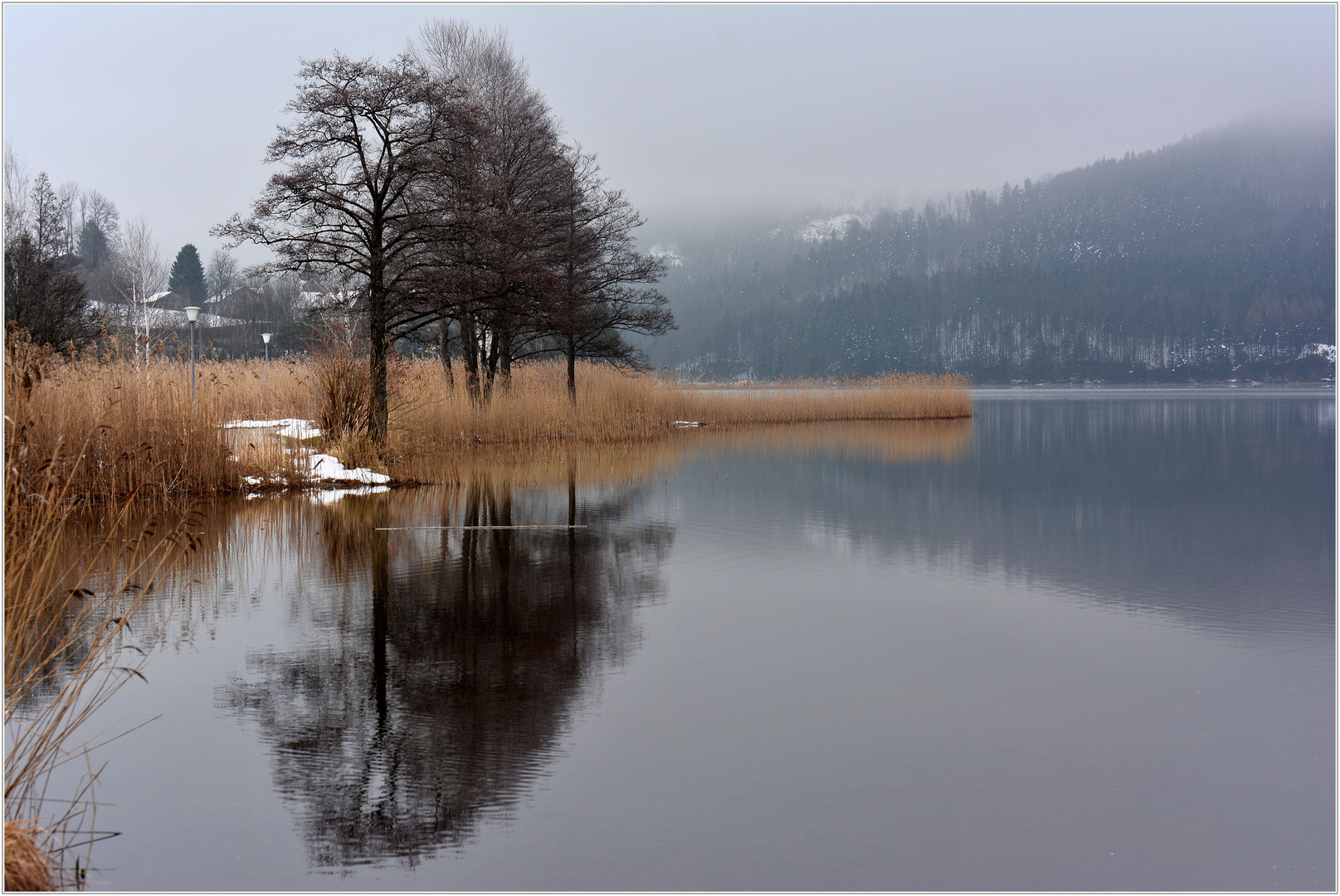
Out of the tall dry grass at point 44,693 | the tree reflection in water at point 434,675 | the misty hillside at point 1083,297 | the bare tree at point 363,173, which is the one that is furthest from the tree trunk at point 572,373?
the misty hillside at point 1083,297

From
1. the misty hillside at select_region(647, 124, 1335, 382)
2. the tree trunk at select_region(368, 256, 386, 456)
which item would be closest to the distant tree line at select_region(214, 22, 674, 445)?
the tree trunk at select_region(368, 256, 386, 456)

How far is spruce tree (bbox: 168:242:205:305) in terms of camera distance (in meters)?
80.7

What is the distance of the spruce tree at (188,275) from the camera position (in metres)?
80.7

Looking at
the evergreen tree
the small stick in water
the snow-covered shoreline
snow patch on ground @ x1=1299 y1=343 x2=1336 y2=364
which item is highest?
snow patch on ground @ x1=1299 y1=343 x2=1336 y2=364

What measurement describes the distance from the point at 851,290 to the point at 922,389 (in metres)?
141

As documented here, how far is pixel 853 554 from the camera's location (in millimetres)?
10102

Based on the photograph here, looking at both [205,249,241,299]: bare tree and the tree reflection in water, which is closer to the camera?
the tree reflection in water

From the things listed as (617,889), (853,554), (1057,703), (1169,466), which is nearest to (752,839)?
(617,889)

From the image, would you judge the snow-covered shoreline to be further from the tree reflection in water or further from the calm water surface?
the tree reflection in water

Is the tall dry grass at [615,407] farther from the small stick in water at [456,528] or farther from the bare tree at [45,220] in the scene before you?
the bare tree at [45,220]

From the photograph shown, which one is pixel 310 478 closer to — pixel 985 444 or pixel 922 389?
pixel 985 444

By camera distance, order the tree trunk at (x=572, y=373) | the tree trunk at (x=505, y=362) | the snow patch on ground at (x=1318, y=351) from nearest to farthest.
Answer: the tree trunk at (x=505, y=362), the tree trunk at (x=572, y=373), the snow patch on ground at (x=1318, y=351)

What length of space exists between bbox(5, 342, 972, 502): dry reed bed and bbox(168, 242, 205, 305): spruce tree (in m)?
59.0

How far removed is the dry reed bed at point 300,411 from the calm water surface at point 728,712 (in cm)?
135
